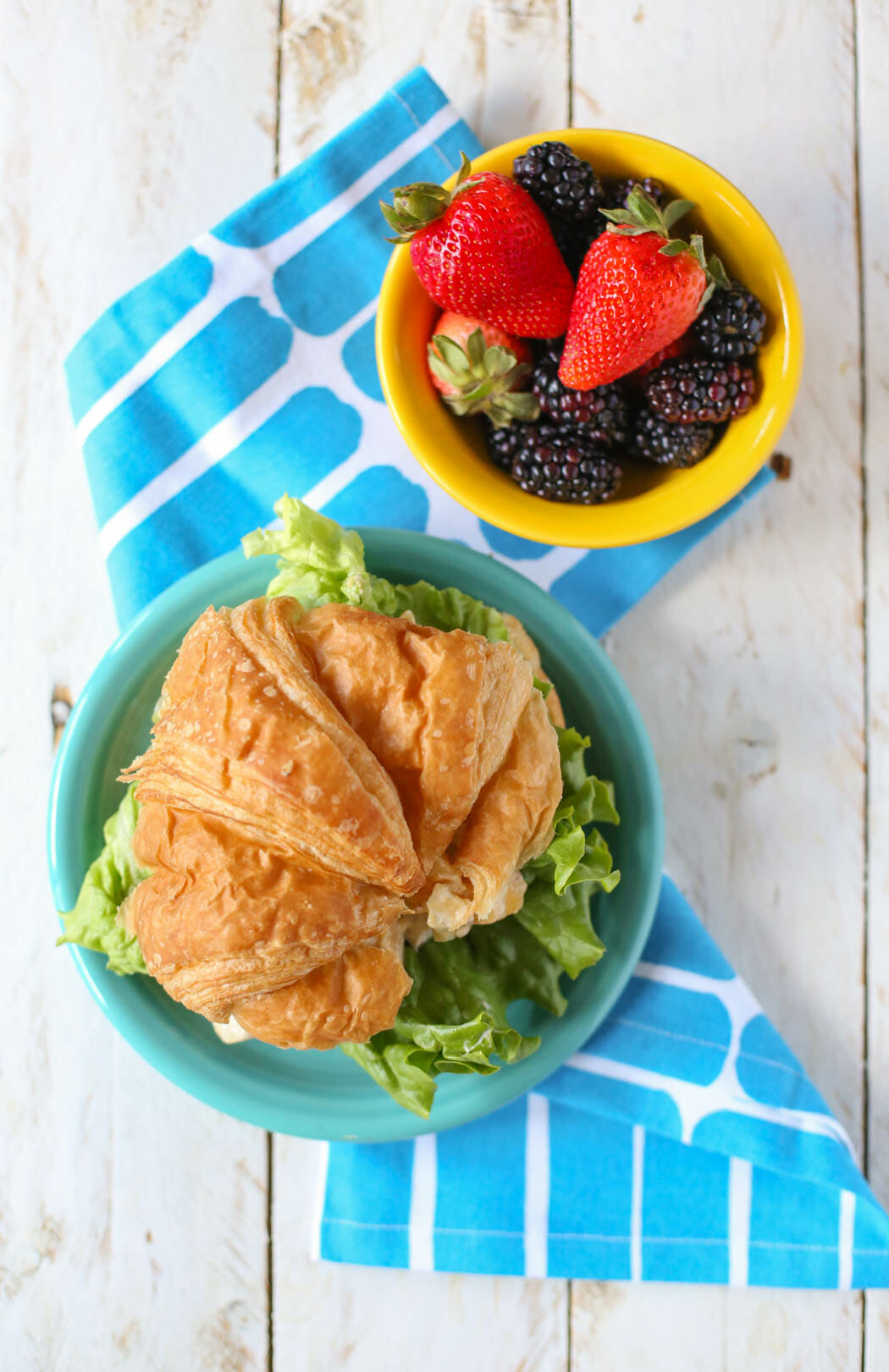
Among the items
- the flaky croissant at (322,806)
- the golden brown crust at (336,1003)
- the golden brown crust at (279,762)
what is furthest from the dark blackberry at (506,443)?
the golden brown crust at (336,1003)

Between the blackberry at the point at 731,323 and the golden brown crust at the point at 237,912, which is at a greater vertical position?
the blackberry at the point at 731,323

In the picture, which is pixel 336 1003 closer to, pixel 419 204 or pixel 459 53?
pixel 419 204

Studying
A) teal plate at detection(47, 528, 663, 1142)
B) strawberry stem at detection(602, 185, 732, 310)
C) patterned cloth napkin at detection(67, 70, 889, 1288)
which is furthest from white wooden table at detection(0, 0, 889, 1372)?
strawberry stem at detection(602, 185, 732, 310)

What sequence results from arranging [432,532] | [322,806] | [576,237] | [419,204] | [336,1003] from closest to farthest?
[322,806], [336,1003], [419,204], [576,237], [432,532]

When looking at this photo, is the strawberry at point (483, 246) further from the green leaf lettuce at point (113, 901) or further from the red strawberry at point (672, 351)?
the green leaf lettuce at point (113, 901)

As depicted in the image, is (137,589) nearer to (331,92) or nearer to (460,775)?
(460,775)

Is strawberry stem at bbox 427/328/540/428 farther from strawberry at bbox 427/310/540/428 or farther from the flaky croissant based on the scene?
the flaky croissant

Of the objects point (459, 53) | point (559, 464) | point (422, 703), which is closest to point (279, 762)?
point (422, 703)
